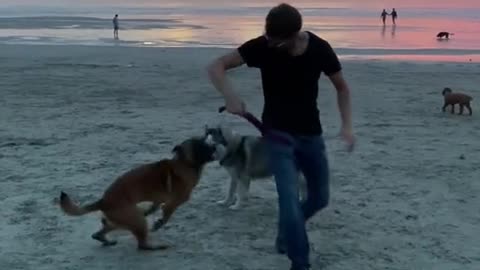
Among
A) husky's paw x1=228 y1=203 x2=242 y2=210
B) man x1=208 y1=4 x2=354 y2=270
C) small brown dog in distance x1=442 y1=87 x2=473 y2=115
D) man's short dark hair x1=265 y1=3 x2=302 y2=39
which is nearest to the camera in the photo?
man's short dark hair x1=265 y1=3 x2=302 y2=39

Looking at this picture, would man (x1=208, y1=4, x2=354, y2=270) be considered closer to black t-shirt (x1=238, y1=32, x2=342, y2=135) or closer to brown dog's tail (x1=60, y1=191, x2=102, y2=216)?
black t-shirt (x1=238, y1=32, x2=342, y2=135)

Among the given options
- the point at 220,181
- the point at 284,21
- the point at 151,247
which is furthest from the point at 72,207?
the point at 220,181

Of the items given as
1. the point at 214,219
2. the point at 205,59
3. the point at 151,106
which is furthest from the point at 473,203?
the point at 205,59

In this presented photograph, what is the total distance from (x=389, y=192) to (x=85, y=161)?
3.41 meters

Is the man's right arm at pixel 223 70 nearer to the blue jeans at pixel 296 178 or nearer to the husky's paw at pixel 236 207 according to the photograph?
the blue jeans at pixel 296 178

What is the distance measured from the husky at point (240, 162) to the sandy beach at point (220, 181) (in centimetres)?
18

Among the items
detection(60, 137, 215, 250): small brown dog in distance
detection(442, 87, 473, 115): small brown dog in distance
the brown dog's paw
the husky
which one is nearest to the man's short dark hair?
detection(60, 137, 215, 250): small brown dog in distance

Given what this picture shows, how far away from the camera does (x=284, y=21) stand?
15.6ft

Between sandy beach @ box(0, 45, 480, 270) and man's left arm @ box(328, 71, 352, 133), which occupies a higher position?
man's left arm @ box(328, 71, 352, 133)

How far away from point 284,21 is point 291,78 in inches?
16.7

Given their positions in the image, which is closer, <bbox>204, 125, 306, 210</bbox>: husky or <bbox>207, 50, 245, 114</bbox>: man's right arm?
<bbox>207, 50, 245, 114</bbox>: man's right arm

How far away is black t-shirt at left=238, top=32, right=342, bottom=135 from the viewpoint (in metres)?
5.01

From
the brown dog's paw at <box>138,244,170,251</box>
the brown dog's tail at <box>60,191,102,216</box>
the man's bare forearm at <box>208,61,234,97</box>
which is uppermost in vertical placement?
the man's bare forearm at <box>208,61,234,97</box>

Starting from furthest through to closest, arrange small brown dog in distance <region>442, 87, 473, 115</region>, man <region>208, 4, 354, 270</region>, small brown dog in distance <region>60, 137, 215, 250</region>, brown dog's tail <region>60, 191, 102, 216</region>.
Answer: small brown dog in distance <region>442, 87, 473, 115</region>
small brown dog in distance <region>60, 137, 215, 250</region>
brown dog's tail <region>60, 191, 102, 216</region>
man <region>208, 4, 354, 270</region>
